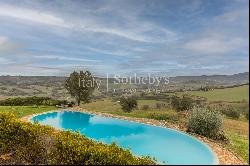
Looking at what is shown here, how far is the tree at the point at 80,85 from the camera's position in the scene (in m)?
43.8

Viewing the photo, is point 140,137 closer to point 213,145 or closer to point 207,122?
point 207,122

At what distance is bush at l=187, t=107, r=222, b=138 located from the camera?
2266 cm

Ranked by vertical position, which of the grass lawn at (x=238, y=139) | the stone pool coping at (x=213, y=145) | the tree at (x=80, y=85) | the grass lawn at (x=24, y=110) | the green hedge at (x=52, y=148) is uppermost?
the tree at (x=80, y=85)

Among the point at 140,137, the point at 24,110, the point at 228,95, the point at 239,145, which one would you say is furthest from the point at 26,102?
the point at 228,95

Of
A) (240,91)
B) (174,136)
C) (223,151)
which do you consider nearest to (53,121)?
(174,136)

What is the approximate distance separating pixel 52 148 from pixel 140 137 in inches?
495

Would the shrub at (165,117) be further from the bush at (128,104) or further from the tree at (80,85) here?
the tree at (80,85)

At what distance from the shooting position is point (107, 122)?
104 feet

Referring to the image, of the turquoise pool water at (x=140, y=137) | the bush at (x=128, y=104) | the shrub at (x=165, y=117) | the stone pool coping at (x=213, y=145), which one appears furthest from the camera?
the bush at (x=128, y=104)

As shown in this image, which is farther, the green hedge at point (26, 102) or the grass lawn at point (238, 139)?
the green hedge at point (26, 102)

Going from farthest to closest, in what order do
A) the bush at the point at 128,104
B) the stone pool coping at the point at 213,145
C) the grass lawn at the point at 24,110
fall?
the bush at the point at 128,104 < the grass lawn at the point at 24,110 < the stone pool coping at the point at 213,145

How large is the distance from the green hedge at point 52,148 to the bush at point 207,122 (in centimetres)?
1148

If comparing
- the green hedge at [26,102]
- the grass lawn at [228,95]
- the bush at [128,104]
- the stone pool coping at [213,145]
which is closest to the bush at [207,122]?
the stone pool coping at [213,145]

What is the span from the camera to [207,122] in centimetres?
2289
